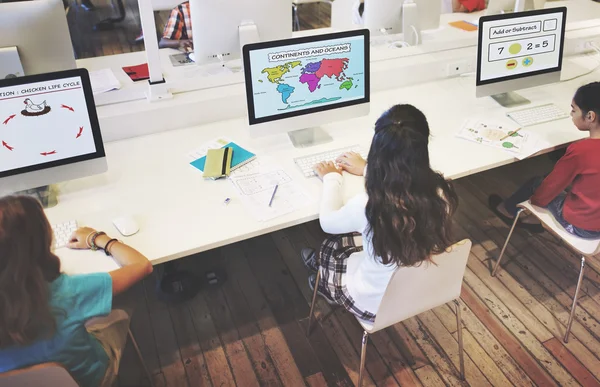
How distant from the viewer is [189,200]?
196 centimetres

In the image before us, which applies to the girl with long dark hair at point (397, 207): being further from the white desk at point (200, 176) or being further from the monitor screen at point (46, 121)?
the monitor screen at point (46, 121)

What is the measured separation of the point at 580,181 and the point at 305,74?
121 cm

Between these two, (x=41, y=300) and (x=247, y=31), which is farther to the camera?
(x=247, y=31)

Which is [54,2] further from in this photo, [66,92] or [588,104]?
[588,104]

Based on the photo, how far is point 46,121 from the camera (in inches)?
71.3

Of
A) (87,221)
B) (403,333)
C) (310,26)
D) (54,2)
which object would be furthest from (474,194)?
(310,26)

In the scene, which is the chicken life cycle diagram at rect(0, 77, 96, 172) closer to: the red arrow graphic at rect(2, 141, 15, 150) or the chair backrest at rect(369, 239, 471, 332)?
the red arrow graphic at rect(2, 141, 15, 150)

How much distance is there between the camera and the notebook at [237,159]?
2.14m

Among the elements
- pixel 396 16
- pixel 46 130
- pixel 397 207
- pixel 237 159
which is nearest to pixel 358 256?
pixel 397 207

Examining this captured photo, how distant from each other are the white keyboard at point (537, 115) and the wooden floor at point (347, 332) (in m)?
0.66

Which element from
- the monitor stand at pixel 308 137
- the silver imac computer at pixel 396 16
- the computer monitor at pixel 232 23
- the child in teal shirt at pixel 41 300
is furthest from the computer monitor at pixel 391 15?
the child in teal shirt at pixel 41 300

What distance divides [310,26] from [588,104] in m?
3.93

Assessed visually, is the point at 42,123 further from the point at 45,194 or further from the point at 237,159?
the point at 237,159

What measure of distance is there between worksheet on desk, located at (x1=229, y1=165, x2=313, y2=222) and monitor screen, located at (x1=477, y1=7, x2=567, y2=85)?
1.16 meters
